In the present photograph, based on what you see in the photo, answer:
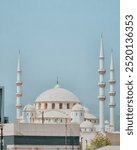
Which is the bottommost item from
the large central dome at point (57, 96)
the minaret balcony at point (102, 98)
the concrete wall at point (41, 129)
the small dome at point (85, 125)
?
the concrete wall at point (41, 129)

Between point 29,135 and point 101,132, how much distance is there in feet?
20.2

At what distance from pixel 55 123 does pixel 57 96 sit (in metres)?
6.34

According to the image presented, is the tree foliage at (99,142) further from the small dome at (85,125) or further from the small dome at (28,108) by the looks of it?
the small dome at (28,108)

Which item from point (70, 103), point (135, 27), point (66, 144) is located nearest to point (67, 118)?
point (70, 103)

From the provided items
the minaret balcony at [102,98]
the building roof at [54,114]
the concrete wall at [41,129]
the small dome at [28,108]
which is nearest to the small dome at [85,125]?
the building roof at [54,114]

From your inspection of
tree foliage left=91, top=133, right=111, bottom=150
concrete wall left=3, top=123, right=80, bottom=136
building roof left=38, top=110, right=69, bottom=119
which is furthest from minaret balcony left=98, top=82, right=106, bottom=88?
building roof left=38, top=110, right=69, bottom=119

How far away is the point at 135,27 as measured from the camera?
6.13 m

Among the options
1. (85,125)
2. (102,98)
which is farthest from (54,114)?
(102,98)

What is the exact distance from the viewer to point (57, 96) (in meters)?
56.3

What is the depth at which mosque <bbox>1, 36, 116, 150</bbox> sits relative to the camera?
45.3 m

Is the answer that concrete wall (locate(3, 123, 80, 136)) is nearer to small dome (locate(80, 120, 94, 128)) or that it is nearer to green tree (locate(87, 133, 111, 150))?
small dome (locate(80, 120, 94, 128))

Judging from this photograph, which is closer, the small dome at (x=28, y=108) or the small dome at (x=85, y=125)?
the small dome at (x=85, y=125)

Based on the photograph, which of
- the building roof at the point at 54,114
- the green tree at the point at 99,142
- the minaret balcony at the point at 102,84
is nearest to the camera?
the green tree at the point at 99,142

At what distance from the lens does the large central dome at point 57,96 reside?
56.2 meters
